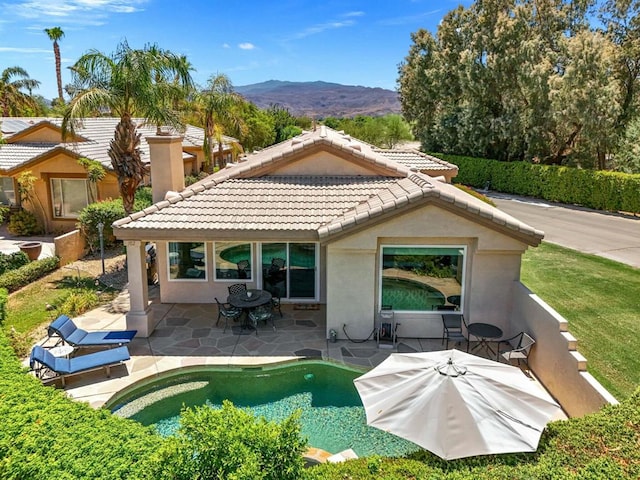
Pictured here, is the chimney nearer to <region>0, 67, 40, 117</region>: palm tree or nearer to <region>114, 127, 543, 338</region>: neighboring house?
<region>114, 127, 543, 338</region>: neighboring house

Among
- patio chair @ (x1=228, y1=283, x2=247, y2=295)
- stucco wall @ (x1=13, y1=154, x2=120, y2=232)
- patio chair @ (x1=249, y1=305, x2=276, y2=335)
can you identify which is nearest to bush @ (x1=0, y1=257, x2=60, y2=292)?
stucco wall @ (x1=13, y1=154, x2=120, y2=232)

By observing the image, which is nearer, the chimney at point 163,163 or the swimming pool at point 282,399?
the swimming pool at point 282,399

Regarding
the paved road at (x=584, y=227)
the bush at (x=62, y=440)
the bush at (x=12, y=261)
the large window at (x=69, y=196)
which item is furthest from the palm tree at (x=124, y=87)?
the paved road at (x=584, y=227)

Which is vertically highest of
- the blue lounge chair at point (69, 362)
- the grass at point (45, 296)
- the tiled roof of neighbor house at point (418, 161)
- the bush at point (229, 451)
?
the tiled roof of neighbor house at point (418, 161)

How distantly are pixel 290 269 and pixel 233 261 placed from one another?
2.12 metres

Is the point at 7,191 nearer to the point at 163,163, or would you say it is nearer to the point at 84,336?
the point at 163,163

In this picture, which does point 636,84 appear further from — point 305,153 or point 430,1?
point 305,153

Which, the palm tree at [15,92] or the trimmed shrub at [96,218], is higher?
the palm tree at [15,92]

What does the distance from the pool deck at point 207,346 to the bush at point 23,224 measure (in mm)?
14965

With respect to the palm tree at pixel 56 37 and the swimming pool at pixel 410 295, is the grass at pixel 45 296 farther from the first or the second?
the palm tree at pixel 56 37

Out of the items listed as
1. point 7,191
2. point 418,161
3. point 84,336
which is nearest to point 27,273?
point 84,336

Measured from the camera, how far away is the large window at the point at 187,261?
54.8 ft

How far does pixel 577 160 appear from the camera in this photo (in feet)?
129

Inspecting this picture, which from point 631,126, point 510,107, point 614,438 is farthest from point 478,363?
point 510,107
